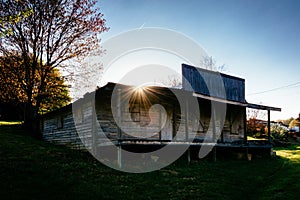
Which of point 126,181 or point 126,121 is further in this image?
point 126,121

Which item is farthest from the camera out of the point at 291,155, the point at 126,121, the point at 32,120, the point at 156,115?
the point at 32,120

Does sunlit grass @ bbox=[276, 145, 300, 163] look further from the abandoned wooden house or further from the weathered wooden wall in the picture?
the weathered wooden wall

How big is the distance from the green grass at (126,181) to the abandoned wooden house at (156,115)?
7.74 feet

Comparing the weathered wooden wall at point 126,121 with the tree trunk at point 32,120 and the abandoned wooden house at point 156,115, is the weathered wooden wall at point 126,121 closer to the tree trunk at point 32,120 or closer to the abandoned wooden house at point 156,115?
the abandoned wooden house at point 156,115

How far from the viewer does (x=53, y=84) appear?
28078 mm

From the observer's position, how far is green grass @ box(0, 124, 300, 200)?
9.49 metres

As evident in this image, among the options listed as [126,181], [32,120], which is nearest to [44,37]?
[32,120]

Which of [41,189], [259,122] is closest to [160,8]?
[41,189]

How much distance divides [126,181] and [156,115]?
28.7ft

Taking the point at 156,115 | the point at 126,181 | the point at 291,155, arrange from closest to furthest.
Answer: the point at 126,181 < the point at 156,115 < the point at 291,155

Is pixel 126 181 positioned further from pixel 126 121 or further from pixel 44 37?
pixel 44 37

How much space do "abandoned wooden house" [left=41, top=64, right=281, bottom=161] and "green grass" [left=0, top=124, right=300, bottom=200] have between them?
2358 mm

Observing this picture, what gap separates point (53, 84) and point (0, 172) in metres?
18.0

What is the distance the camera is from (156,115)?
1959cm
